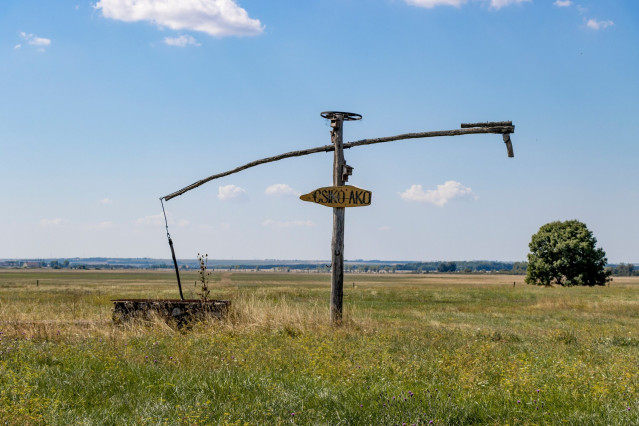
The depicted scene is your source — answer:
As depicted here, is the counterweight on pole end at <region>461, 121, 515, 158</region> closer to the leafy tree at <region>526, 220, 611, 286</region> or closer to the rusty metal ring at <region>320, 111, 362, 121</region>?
→ the rusty metal ring at <region>320, 111, 362, 121</region>

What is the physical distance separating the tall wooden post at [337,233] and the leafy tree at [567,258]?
5897 cm

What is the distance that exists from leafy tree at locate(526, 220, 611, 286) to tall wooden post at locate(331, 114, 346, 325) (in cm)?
5897

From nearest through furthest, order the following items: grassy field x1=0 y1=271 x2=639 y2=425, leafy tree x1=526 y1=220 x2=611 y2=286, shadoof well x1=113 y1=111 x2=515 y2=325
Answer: grassy field x1=0 y1=271 x2=639 y2=425 < shadoof well x1=113 y1=111 x2=515 y2=325 < leafy tree x1=526 y1=220 x2=611 y2=286

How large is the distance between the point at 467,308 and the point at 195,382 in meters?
25.8

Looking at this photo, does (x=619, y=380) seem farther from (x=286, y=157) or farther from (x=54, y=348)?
(x=286, y=157)

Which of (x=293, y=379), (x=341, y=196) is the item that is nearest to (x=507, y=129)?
(x=341, y=196)

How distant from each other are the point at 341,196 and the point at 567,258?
5993 cm

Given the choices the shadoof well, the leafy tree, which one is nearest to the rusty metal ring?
the shadoof well

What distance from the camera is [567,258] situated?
2616 inches

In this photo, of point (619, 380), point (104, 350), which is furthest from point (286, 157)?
point (619, 380)

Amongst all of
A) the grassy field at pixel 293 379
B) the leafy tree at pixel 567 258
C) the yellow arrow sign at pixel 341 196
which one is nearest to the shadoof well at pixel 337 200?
the yellow arrow sign at pixel 341 196

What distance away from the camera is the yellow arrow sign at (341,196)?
538 inches

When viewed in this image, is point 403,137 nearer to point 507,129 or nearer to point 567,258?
point 507,129

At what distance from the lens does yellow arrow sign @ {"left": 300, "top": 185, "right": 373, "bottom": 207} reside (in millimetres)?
13664
